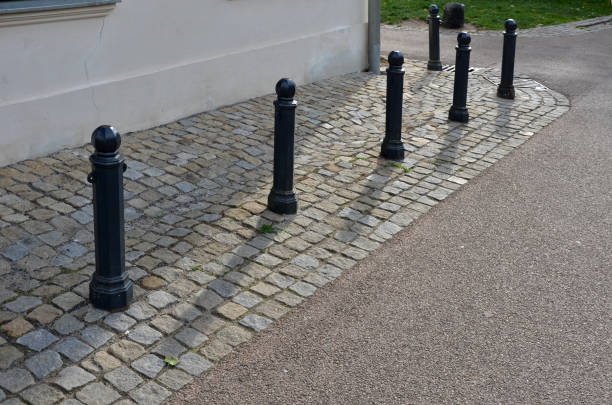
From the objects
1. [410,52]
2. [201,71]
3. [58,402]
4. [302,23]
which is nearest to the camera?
[58,402]

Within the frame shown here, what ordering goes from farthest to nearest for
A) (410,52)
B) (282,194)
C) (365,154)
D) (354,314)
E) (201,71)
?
1. (410,52)
2. (201,71)
3. (365,154)
4. (282,194)
5. (354,314)

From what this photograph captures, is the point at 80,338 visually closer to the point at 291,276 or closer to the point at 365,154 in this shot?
the point at 291,276

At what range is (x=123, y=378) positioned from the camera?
408 centimetres

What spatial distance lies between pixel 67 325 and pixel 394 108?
4.12 metres

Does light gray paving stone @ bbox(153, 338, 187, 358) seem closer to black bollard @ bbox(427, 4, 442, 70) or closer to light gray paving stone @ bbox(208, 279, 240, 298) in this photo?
light gray paving stone @ bbox(208, 279, 240, 298)

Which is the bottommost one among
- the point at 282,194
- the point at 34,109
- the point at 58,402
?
the point at 58,402

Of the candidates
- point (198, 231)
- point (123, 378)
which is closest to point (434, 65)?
point (198, 231)

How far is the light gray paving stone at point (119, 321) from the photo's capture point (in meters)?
4.52

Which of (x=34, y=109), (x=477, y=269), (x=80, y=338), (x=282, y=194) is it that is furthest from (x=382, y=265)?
(x=34, y=109)

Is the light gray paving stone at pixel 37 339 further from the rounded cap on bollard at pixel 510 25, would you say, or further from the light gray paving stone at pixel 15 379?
the rounded cap on bollard at pixel 510 25

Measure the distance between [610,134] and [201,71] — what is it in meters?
4.84

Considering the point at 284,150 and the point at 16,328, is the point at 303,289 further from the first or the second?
the point at 16,328

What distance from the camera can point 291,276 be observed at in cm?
530

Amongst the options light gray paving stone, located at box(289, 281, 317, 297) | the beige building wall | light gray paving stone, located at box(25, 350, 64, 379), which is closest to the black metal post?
the beige building wall
